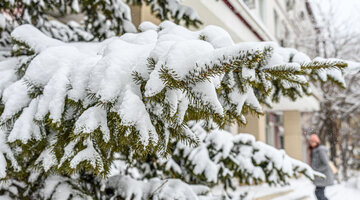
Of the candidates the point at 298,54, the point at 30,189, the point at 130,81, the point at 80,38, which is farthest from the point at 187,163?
the point at 80,38

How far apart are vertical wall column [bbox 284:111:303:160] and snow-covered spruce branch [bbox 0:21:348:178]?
11.1 metres

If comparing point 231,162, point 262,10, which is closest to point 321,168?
point 231,162

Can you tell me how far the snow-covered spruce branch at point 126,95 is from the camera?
978 millimetres

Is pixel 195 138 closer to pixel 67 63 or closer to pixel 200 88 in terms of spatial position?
pixel 200 88

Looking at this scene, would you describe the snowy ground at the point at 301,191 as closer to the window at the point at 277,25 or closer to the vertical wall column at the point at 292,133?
the vertical wall column at the point at 292,133

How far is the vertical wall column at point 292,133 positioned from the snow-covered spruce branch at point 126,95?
11.1 metres

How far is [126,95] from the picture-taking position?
1.02 meters

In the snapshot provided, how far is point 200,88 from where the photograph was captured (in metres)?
1.00

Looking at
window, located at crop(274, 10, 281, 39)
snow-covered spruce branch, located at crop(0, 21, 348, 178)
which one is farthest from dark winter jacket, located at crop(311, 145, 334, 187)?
window, located at crop(274, 10, 281, 39)

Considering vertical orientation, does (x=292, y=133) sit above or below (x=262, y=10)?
below

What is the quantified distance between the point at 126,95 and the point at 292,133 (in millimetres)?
12033

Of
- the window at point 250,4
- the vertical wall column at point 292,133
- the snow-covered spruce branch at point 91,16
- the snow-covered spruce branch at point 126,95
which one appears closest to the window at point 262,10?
the window at point 250,4

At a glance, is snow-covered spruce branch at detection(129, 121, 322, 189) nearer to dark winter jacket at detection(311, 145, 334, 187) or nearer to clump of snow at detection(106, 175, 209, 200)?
clump of snow at detection(106, 175, 209, 200)

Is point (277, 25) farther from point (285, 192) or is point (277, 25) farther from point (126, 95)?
point (126, 95)
